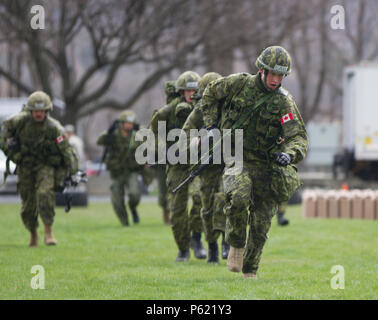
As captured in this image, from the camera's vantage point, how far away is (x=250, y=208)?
340 inches

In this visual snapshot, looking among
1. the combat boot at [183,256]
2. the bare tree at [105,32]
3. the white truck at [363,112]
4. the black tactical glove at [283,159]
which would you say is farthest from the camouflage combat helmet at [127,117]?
the white truck at [363,112]

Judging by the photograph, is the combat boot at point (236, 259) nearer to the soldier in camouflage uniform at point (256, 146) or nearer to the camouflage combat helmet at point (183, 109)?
the soldier in camouflage uniform at point (256, 146)

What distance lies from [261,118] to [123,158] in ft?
28.7

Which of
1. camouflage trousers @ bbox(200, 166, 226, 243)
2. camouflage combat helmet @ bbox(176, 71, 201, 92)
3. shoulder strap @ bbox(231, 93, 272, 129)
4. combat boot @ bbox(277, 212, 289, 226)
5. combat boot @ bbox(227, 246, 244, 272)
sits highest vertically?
camouflage combat helmet @ bbox(176, 71, 201, 92)

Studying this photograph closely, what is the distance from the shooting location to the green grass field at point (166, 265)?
798cm

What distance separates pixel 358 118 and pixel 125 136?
36.1 feet

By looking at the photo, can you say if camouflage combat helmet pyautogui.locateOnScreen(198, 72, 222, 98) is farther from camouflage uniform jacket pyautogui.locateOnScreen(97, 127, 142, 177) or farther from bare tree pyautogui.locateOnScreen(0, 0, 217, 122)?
bare tree pyautogui.locateOnScreen(0, 0, 217, 122)

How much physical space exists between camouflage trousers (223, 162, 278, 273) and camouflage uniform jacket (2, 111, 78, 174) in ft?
13.2

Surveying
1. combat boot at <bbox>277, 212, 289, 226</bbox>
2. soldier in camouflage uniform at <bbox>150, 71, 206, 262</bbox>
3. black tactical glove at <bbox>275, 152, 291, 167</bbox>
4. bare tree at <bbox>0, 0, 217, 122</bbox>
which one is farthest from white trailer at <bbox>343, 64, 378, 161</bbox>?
black tactical glove at <bbox>275, 152, 291, 167</bbox>

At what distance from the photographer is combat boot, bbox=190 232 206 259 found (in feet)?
35.6

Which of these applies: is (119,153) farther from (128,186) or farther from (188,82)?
(188,82)

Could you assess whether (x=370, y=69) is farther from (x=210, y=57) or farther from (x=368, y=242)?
(x=368, y=242)

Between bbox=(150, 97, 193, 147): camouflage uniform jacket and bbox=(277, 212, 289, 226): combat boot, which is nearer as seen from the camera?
bbox=(150, 97, 193, 147): camouflage uniform jacket

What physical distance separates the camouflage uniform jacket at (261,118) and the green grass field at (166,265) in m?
1.21
